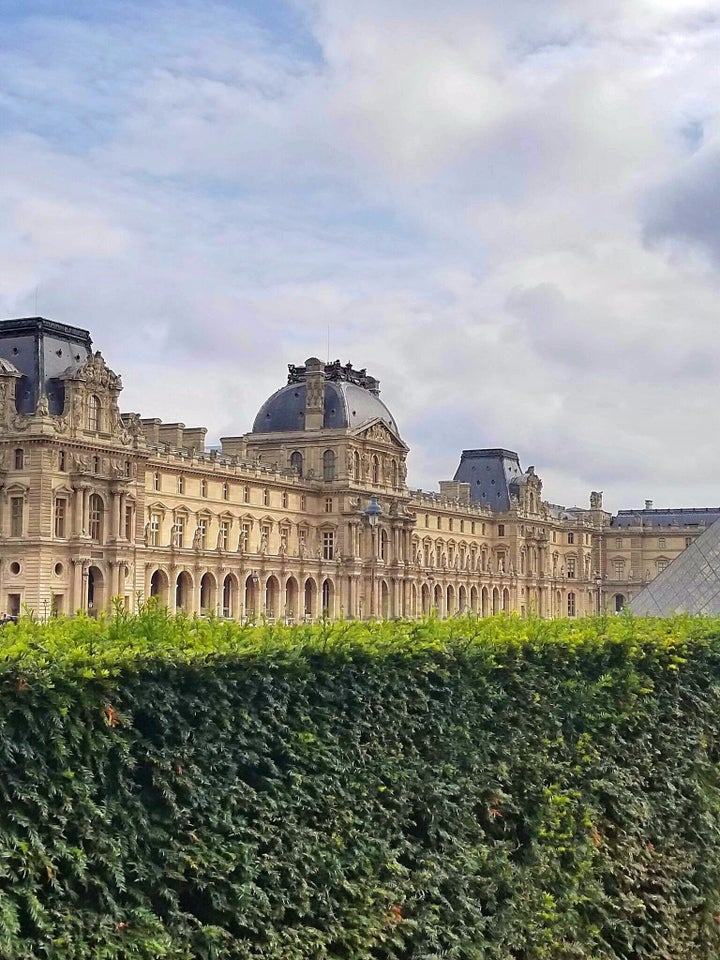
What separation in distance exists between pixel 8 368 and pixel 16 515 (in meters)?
8.08

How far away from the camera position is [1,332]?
217 feet

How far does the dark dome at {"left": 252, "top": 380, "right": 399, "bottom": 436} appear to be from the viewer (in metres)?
94.5

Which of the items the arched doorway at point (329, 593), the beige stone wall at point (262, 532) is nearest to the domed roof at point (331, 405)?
the beige stone wall at point (262, 532)

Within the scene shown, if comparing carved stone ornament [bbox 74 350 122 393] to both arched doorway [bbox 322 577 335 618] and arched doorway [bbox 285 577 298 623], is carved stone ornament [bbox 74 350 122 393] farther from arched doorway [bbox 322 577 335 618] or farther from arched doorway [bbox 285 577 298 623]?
arched doorway [bbox 322 577 335 618]

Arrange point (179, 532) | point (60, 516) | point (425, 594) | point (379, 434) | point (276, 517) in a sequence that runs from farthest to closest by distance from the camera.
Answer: point (425, 594) → point (379, 434) → point (276, 517) → point (179, 532) → point (60, 516)

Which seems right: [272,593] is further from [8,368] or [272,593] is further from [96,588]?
[8,368]

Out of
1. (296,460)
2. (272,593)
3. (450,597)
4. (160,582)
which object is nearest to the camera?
(160,582)

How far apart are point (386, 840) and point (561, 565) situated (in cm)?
12178

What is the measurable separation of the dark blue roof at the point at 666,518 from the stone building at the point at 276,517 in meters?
0.38

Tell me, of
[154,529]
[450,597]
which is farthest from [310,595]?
[450,597]

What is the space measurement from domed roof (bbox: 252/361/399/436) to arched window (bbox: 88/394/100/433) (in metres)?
30.9

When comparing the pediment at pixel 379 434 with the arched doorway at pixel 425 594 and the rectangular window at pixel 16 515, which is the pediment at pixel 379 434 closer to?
the arched doorway at pixel 425 594

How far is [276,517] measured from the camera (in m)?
88.8

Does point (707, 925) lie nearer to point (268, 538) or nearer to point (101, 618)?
point (101, 618)
